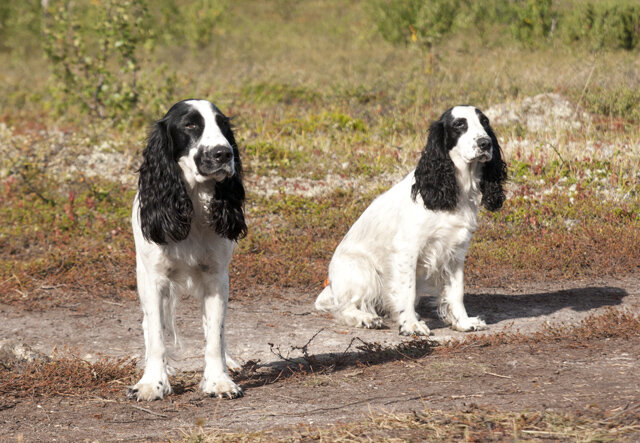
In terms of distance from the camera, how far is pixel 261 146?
11.3 metres

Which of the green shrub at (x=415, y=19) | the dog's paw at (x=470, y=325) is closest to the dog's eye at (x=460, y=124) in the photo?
the dog's paw at (x=470, y=325)

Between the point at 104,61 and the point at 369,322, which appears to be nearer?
the point at 369,322

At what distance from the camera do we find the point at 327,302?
6828 mm

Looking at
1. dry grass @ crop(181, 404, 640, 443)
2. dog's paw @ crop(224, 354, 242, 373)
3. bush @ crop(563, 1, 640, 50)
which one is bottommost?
dog's paw @ crop(224, 354, 242, 373)

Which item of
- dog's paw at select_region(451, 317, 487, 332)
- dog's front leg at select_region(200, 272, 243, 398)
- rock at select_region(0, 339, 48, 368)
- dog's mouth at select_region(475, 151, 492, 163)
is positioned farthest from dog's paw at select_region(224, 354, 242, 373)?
dog's mouth at select_region(475, 151, 492, 163)

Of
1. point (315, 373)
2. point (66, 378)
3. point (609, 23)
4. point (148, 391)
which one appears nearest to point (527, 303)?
point (315, 373)

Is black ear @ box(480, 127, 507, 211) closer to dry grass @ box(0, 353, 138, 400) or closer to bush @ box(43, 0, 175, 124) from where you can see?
dry grass @ box(0, 353, 138, 400)

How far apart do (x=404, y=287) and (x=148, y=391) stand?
103 inches

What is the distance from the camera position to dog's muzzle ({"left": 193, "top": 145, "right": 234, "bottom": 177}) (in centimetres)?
417

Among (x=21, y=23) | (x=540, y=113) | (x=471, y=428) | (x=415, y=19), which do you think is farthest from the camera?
(x=21, y=23)

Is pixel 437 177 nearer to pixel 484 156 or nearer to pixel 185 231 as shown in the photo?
pixel 484 156

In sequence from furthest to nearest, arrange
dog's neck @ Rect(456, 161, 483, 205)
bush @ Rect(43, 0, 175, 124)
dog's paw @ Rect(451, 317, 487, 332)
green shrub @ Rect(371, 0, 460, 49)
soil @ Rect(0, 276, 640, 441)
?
green shrub @ Rect(371, 0, 460, 49)
bush @ Rect(43, 0, 175, 124)
dog's neck @ Rect(456, 161, 483, 205)
dog's paw @ Rect(451, 317, 487, 332)
soil @ Rect(0, 276, 640, 441)

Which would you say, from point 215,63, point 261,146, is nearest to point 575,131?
point 261,146

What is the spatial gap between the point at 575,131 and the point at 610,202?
8.28ft
